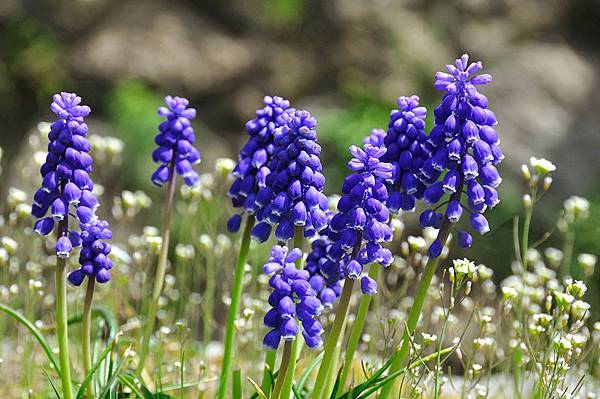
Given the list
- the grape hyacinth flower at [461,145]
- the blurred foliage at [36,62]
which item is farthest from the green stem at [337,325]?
the blurred foliage at [36,62]

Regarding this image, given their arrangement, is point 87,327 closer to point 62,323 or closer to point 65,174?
point 62,323

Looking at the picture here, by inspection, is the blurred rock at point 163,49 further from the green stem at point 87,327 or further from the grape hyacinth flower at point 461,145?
the grape hyacinth flower at point 461,145

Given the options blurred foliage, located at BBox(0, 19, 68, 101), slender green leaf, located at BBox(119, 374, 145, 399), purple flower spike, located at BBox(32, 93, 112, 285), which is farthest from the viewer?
blurred foliage, located at BBox(0, 19, 68, 101)

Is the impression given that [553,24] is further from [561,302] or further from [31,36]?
[561,302]

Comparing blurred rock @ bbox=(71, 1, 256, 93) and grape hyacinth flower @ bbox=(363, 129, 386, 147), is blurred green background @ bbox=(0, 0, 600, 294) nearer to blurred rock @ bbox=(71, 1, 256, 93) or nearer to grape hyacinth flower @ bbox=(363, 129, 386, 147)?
blurred rock @ bbox=(71, 1, 256, 93)

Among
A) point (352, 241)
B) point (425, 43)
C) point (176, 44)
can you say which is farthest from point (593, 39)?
point (352, 241)

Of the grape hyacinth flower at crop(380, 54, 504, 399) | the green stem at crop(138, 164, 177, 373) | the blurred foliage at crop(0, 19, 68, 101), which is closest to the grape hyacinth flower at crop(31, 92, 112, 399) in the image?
the green stem at crop(138, 164, 177, 373)

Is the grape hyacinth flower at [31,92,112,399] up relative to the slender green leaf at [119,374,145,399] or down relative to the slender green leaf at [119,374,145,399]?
up

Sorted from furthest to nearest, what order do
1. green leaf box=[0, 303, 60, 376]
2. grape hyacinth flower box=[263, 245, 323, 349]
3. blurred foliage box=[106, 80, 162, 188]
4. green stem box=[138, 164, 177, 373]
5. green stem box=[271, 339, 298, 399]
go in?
1. blurred foliage box=[106, 80, 162, 188]
2. green stem box=[138, 164, 177, 373]
3. green leaf box=[0, 303, 60, 376]
4. green stem box=[271, 339, 298, 399]
5. grape hyacinth flower box=[263, 245, 323, 349]
